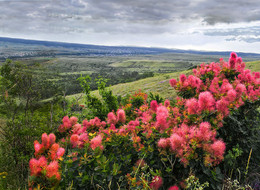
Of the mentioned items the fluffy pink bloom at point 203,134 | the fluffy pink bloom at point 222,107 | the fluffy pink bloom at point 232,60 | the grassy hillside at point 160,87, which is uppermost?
the fluffy pink bloom at point 232,60

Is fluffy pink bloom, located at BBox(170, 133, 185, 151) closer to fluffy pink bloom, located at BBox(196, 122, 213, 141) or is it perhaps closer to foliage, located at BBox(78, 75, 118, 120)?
fluffy pink bloom, located at BBox(196, 122, 213, 141)

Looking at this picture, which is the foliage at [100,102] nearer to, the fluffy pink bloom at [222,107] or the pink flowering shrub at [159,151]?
the pink flowering shrub at [159,151]

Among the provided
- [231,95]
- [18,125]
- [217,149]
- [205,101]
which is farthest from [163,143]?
[18,125]

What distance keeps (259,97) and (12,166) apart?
5405 millimetres

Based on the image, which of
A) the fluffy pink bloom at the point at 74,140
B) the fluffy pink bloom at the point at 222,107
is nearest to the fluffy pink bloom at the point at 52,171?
the fluffy pink bloom at the point at 74,140

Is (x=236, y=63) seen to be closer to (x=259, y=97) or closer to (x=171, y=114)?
(x=259, y=97)

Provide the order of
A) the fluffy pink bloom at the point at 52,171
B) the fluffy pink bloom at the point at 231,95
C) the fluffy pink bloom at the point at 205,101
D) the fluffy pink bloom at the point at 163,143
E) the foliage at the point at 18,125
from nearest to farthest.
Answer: the fluffy pink bloom at the point at 52,171, the fluffy pink bloom at the point at 163,143, the fluffy pink bloom at the point at 205,101, the fluffy pink bloom at the point at 231,95, the foliage at the point at 18,125

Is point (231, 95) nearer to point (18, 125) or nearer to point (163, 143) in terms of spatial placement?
point (163, 143)

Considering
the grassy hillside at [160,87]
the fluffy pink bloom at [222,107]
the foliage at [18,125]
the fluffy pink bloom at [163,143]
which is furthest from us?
the grassy hillside at [160,87]

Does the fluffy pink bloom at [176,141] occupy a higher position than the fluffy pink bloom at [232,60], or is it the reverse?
the fluffy pink bloom at [232,60]

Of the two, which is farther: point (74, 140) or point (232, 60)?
point (232, 60)

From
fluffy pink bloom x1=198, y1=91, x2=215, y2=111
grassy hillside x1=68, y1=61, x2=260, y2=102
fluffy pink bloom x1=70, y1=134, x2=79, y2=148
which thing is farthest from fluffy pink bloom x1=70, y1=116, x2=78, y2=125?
grassy hillside x1=68, y1=61, x2=260, y2=102

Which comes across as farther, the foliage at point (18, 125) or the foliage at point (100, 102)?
the foliage at point (100, 102)

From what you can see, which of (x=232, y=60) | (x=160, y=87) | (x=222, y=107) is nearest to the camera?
(x=222, y=107)
